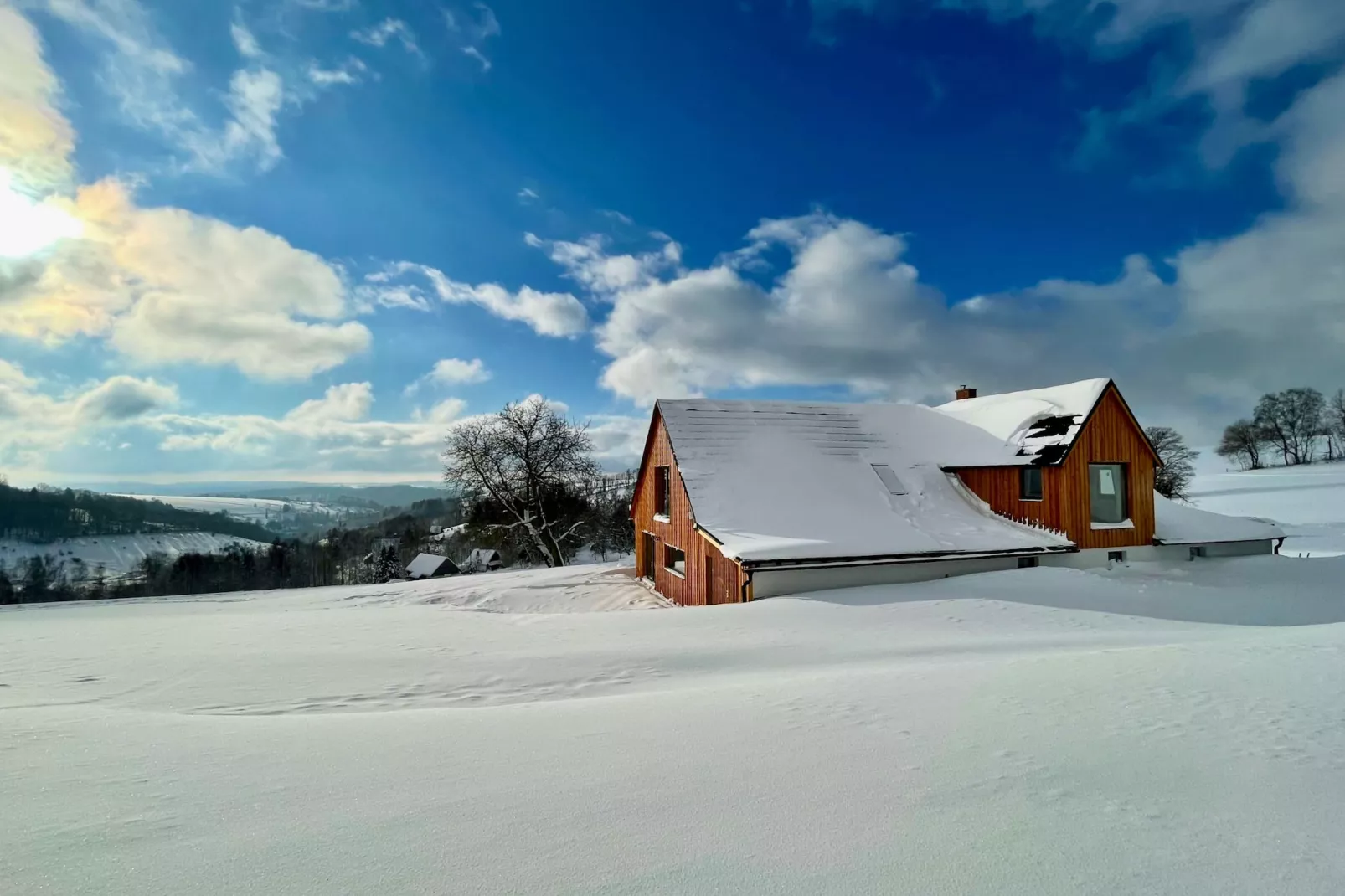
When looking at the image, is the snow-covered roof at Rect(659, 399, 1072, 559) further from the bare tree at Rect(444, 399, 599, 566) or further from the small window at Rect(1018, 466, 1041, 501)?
the bare tree at Rect(444, 399, 599, 566)

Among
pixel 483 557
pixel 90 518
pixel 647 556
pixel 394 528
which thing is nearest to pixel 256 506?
pixel 90 518

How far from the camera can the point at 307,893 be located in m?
2.42

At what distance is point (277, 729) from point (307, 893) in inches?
113

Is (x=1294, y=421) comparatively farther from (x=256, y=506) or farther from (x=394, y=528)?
(x=256, y=506)

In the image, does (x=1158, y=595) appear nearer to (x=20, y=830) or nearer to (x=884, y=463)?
(x=884, y=463)

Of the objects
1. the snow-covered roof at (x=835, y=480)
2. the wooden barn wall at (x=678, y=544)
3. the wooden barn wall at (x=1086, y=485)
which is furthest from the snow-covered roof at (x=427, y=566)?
the wooden barn wall at (x=1086, y=485)

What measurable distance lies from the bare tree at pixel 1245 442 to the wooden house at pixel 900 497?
2747 inches

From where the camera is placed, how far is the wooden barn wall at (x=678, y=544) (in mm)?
13887

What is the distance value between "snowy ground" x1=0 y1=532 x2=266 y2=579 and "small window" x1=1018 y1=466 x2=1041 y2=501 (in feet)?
269

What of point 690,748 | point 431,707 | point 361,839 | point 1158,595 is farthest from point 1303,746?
point 1158,595

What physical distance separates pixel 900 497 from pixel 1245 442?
3156 inches

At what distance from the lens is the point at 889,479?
17.3 m

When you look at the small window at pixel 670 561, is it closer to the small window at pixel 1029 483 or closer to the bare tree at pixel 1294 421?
the small window at pixel 1029 483

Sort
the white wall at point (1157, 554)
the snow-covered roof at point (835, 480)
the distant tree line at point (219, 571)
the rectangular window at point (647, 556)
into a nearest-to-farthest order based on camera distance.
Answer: the snow-covered roof at point (835, 480)
the white wall at point (1157, 554)
the rectangular window at point (647, 556)
the distant tree line at point (219, 571)
